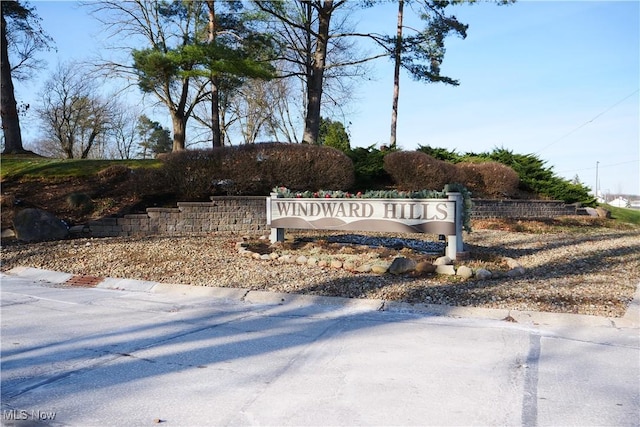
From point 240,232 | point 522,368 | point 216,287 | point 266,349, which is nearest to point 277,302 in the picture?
point 216,287

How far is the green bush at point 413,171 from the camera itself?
1733cm

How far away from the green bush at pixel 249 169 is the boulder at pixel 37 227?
3.15 metres

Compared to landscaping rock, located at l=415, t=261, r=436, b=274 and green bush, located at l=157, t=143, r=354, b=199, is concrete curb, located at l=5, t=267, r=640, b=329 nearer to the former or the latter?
landscaping rock, located at l=415, t=261, r=436, b=274

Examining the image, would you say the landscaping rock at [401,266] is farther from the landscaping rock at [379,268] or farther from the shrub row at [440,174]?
the shrub row at [440,174]

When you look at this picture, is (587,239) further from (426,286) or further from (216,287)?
(216,287)

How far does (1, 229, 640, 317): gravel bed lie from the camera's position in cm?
648

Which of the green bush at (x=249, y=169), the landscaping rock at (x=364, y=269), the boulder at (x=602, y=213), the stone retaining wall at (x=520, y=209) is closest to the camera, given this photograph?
the landscaping rock at (x=364, y=269)

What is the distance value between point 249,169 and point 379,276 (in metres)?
7.21

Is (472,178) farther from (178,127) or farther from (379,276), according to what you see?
(178,127)

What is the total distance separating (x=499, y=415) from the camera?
3.32m

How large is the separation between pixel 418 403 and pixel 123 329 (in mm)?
3400

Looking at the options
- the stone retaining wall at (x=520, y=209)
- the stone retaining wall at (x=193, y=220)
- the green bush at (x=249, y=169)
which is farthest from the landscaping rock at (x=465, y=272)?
the stone retaining wall at (x=520, y=209)

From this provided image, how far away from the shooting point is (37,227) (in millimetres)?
11672

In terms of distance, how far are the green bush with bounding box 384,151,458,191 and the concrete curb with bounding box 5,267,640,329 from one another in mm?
10627
